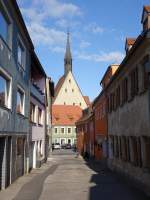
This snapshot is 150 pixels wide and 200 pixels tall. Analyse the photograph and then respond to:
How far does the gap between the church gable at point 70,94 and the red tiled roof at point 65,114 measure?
6.83m

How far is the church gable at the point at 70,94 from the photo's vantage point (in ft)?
355

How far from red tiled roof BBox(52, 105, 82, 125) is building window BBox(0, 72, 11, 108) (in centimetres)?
7651

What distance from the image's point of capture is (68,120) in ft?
316

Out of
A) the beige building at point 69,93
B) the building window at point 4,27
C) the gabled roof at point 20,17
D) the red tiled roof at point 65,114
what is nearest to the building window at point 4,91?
the building window at point 4,27

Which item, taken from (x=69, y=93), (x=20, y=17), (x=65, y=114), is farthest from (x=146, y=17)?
(x=69, y=93)

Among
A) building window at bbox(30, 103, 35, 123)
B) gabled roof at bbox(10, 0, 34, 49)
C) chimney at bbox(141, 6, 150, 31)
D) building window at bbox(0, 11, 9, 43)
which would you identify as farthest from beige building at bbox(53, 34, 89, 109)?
building window at bbox(0, 11, 9, 43)

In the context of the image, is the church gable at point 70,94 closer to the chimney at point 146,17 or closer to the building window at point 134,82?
the building window at point 134,82

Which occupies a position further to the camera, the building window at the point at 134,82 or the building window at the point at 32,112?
the building window at the point at 32,112

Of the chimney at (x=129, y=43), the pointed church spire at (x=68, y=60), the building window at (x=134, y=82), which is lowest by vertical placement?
the building window at (x=134, y=82)

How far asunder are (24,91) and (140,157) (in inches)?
311

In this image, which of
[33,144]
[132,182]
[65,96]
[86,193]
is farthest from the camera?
[65,96]

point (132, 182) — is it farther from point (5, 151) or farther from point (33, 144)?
point (33, 144)

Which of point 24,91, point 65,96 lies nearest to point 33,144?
point 24,91

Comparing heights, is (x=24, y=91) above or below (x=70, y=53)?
below
